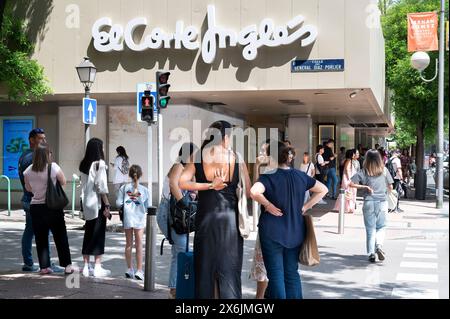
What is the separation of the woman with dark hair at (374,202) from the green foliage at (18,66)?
31.8 feet

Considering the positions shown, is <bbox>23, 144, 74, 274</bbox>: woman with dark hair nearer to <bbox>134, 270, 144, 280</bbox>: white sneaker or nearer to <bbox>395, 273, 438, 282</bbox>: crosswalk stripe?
<bbox>134, 270, 144, 280</bbox>: white sneaker

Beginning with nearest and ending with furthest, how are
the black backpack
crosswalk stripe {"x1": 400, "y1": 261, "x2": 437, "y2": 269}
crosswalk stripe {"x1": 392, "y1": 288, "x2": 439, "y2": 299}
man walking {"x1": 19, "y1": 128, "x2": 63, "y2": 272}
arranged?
1. crosswalk stripe {"x1": 392, "y1": 288, "x2": 439, "y2": 299}
2. man walking {"x1": 19, "y1": 128, "x2": 63, "y2": 272}
3. crosswalk stripe {"x1": 400, "y1": 261, "x2": 437, "y2": 269}
4. the black backpack

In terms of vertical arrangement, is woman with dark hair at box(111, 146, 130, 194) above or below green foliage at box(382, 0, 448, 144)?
below

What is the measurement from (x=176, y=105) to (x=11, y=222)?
17.9ft

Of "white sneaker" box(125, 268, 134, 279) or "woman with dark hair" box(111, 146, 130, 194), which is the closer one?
"white sneaker" box(125, 268, 134, 279)

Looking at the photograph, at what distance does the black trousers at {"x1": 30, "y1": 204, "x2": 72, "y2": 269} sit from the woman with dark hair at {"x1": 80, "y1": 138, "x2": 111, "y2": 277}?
0.36m

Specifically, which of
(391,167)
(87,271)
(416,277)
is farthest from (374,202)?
(391,167)

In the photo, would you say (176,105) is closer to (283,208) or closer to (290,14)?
(290,14)

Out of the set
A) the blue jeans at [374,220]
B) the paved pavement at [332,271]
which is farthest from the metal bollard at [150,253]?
the blue jeans at [374,220]

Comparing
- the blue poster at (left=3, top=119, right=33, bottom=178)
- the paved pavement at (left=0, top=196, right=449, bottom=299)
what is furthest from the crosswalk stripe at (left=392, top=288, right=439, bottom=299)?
the blue poster at (left=3, top=119, right=33, bottom=178)

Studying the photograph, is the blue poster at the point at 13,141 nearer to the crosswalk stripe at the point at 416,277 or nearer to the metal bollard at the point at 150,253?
the metal bollard at the point at 150,253

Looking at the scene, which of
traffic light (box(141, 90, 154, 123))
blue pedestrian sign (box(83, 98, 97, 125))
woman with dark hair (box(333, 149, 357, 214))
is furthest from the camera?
woman with dark hair (box(333, 149, 357, 214))

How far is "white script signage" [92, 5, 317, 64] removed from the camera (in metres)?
15.0

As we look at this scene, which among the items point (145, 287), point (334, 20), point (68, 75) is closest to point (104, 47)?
point (68, 75)
